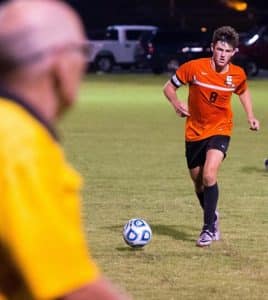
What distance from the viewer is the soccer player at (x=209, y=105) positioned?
34.9 feet

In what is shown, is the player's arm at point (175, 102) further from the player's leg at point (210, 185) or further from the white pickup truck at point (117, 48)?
the white pickup truck at point (117, 48)

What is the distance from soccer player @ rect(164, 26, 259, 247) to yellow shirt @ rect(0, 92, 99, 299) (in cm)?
797

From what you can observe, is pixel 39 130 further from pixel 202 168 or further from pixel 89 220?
pixel 89 220

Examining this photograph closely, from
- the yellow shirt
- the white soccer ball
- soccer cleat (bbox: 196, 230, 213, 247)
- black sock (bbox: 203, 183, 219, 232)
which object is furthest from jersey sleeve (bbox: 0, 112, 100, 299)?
black sock (bbox: 203, 183, 219, 232)

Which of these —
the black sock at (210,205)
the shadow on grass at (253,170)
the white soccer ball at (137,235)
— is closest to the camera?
the white soccer ball at (137,235)

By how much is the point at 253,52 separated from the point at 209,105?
110ft

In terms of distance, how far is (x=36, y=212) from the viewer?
255cm

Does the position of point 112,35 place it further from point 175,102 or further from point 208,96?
point 175,102

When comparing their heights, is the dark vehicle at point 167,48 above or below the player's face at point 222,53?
below

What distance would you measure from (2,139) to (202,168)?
8244 millimetres

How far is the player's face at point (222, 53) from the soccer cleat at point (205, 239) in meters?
1.58

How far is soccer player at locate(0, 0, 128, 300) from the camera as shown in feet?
8.36

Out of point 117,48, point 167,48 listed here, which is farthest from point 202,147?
point 117,48

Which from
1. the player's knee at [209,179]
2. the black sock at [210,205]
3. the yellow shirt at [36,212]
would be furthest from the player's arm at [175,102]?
the yellow shirt at [36,212]
